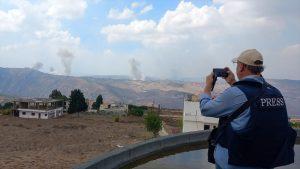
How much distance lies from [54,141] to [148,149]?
4189 cm

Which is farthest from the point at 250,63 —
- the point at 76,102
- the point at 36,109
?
the point at 76,102

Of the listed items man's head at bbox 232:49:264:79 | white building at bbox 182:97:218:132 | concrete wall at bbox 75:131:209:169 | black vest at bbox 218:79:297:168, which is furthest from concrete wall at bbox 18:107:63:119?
black vest at bbox 218:79:297:168

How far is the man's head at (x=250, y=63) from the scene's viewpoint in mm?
3070

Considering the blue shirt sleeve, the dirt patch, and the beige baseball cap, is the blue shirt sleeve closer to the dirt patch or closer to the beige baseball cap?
the beige baseball cap

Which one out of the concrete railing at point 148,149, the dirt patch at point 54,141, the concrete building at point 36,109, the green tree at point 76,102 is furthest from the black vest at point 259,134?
the green tree at point 76,102

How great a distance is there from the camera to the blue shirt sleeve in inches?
115

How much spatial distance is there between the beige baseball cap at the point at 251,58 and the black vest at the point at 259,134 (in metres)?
0.17

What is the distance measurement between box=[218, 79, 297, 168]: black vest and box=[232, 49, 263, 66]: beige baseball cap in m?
0.17

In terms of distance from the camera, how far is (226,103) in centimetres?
293

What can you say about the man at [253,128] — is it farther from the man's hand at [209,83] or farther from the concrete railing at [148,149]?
the concrete railing at [148,149]

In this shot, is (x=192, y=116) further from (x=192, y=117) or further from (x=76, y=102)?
(x=76, y=102)

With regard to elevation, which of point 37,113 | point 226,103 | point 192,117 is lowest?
point 37,113

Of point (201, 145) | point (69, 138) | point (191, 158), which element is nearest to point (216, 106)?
point (191, 158)

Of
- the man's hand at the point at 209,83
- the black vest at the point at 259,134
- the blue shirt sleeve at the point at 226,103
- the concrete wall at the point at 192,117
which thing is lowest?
the concrete wall at the point at 192,117
